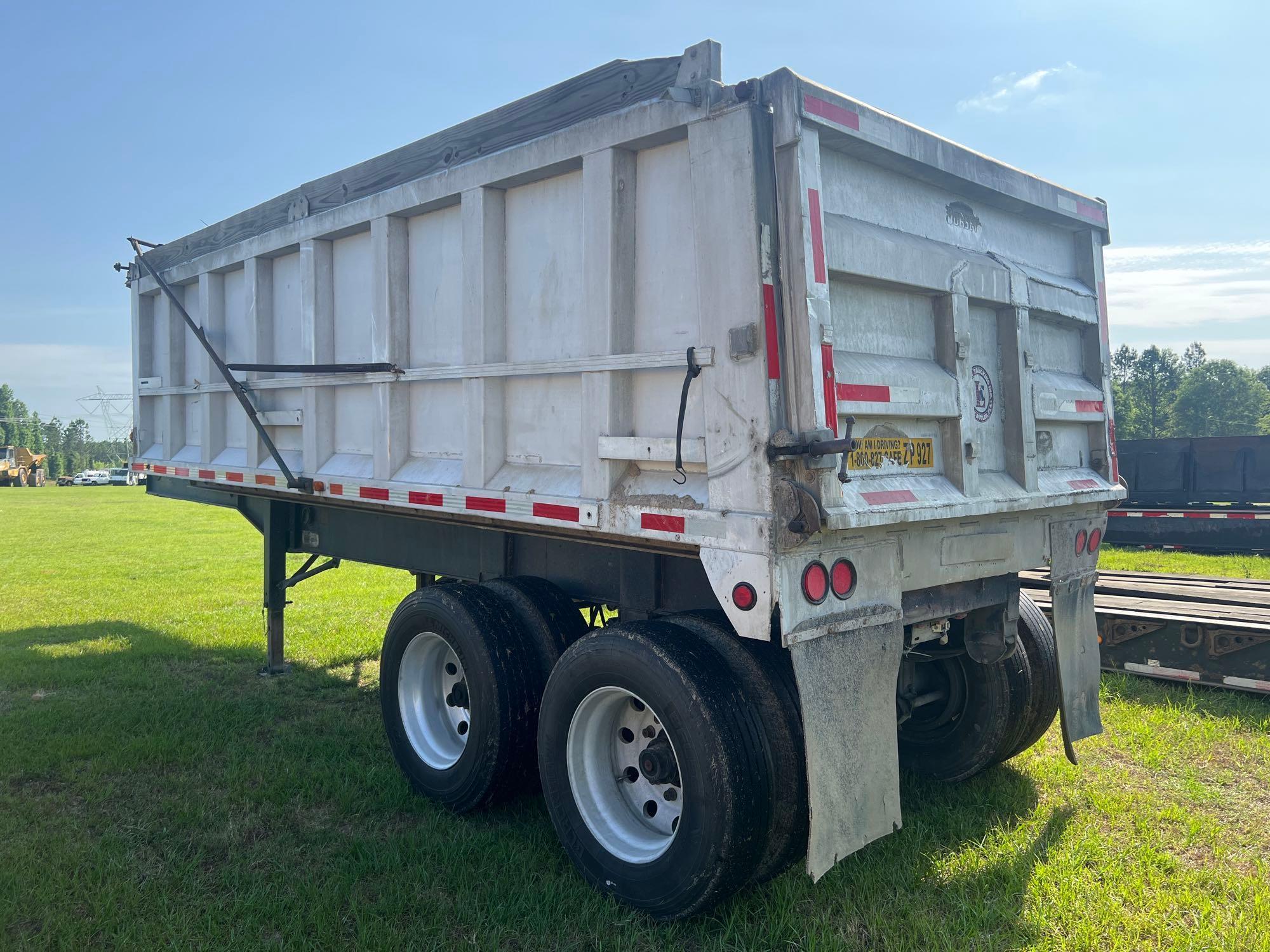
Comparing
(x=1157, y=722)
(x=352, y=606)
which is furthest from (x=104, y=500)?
(x=1157, y=722)

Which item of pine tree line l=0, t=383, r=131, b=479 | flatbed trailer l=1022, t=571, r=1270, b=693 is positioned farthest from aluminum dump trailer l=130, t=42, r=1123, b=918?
pine tree line l=0, t=383, r=131, b=479

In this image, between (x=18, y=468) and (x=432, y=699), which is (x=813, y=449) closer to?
(x=432, y=699)

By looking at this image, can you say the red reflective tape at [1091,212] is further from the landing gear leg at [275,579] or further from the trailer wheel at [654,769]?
the landing gear leg at [275,579]

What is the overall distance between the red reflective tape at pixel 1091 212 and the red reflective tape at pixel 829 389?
2.40 metres

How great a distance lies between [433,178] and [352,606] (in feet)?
22.9

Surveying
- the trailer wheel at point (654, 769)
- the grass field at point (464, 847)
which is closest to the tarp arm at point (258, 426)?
the grass field at point (464, 847)

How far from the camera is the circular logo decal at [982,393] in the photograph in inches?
153

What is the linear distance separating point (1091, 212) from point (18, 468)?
6237 cm

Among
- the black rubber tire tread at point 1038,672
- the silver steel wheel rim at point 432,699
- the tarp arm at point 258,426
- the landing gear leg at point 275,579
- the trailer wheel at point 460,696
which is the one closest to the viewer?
the trailer wheel at point 460,696

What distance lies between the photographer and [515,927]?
129 inches

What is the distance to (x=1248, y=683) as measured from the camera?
5621mm

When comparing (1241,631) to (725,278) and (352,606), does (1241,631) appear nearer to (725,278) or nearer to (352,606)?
(725,278)

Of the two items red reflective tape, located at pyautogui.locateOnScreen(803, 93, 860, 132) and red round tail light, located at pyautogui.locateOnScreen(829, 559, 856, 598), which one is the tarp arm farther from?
red reflective tape, located at pyautogui.locateOnScreen(803, 93, 860, 132)

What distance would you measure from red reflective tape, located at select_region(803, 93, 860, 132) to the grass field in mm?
2767
